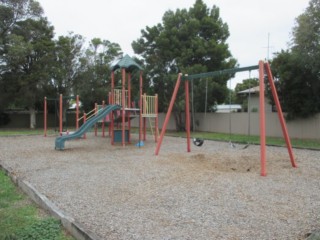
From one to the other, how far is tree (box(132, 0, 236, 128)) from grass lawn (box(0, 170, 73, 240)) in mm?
15568

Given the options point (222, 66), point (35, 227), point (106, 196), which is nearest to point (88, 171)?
point (106, 196)

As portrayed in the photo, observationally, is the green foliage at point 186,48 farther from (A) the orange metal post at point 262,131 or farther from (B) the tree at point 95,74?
(A) the orange metal post at point 262,131

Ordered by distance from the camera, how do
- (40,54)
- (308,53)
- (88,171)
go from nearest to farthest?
(88,171) < (308,53) < (40,54)

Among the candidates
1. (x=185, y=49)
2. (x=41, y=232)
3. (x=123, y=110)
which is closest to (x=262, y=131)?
(x=41, y=232)

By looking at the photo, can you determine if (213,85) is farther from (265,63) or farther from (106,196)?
(106,196)

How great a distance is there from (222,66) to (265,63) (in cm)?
1377

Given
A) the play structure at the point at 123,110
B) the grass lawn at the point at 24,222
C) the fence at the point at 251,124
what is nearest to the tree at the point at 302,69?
the fence at the point at 251,124

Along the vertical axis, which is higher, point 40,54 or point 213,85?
point 40,54

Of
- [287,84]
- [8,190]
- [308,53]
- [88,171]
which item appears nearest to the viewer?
[8,190]

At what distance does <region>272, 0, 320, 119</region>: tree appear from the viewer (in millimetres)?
13680

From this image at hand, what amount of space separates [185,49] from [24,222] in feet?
59.8

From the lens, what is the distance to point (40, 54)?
25.6 m

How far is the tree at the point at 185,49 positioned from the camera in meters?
21.0

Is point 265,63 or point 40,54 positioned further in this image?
point 40,54
